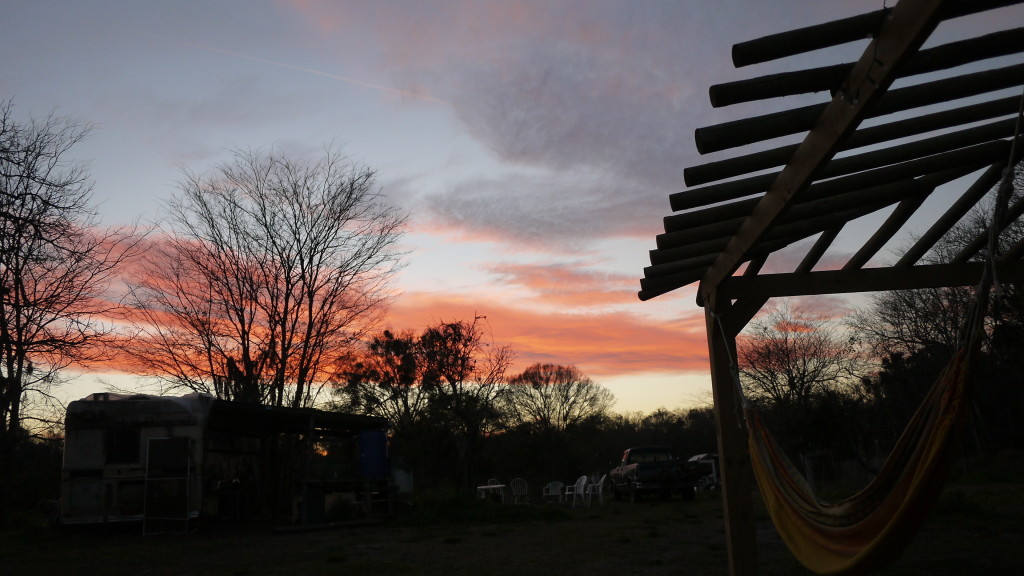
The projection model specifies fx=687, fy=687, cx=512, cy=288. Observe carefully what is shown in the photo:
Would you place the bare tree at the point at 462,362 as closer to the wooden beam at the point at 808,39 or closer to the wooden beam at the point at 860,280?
the wooden beam at the point at 860,280

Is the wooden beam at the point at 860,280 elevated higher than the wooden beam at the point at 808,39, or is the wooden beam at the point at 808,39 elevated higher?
the wooden beam at the point at 808,39

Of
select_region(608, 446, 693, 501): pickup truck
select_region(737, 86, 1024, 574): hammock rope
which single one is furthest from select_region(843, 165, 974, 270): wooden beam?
select_region(608, 446, 693, 501): pickup truck

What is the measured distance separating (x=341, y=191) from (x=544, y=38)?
11.0m

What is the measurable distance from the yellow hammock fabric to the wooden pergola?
841 millimetres

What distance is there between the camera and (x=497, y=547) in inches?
343

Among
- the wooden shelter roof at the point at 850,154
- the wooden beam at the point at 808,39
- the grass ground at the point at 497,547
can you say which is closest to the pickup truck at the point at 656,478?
the grass ground at the point at 497,547

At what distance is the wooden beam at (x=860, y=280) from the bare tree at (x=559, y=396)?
38150mm

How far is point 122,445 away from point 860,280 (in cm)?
1161

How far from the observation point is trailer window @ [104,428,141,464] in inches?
453

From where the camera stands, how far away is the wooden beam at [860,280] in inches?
186

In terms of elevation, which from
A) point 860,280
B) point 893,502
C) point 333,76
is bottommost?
point 893,502

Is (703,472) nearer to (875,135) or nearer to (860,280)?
(860,280)

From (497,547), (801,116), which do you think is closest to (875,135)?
(801,116)

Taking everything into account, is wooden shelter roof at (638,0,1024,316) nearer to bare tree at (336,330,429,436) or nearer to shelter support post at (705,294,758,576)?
shelter support post at (705,294,758,576)
